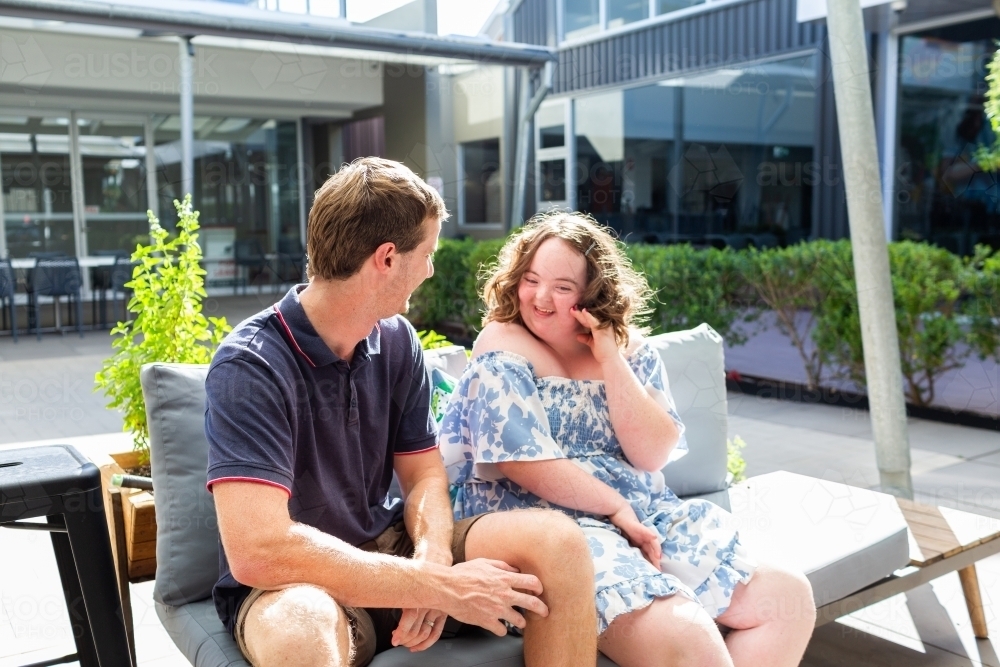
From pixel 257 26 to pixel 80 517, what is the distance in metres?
7.48

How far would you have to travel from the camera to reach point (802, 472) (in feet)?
14.3

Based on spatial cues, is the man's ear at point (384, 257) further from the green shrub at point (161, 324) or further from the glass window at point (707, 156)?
the glass window at point (707, 156)

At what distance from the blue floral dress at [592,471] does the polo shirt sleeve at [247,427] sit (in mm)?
525

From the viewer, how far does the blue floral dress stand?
1859 millimetres

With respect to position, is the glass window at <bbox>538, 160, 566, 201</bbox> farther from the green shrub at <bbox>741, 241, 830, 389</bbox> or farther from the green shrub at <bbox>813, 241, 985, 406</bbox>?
the green shrub at <bbox>813, 241, 985, 406</bbox>

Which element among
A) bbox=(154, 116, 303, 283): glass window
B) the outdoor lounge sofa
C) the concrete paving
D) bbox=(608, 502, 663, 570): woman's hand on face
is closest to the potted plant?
the concrete paving

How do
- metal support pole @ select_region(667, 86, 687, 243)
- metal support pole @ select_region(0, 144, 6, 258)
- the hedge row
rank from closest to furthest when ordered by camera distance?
1. the hedge row
2. metal support pole @ select_region(667, 86, 687, 243)
3. metal support pole @ select_region(0, 144, 6, 258)

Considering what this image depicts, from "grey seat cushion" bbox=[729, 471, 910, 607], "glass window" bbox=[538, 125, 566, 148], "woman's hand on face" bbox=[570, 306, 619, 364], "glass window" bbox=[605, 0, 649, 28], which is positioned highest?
"glass window" bbox=[605, 0, 649, 28]

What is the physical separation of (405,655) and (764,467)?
3.23 meters

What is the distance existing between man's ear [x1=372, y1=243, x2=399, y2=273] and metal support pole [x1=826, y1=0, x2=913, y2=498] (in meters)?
2.52

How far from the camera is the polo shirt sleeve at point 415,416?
1.99 meters

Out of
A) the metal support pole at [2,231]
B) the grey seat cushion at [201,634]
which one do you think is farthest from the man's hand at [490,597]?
the metal support pole at [2,231]

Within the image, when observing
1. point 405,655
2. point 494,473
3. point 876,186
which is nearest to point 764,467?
point 876,186

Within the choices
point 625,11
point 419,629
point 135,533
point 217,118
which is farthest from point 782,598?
point 217,118
